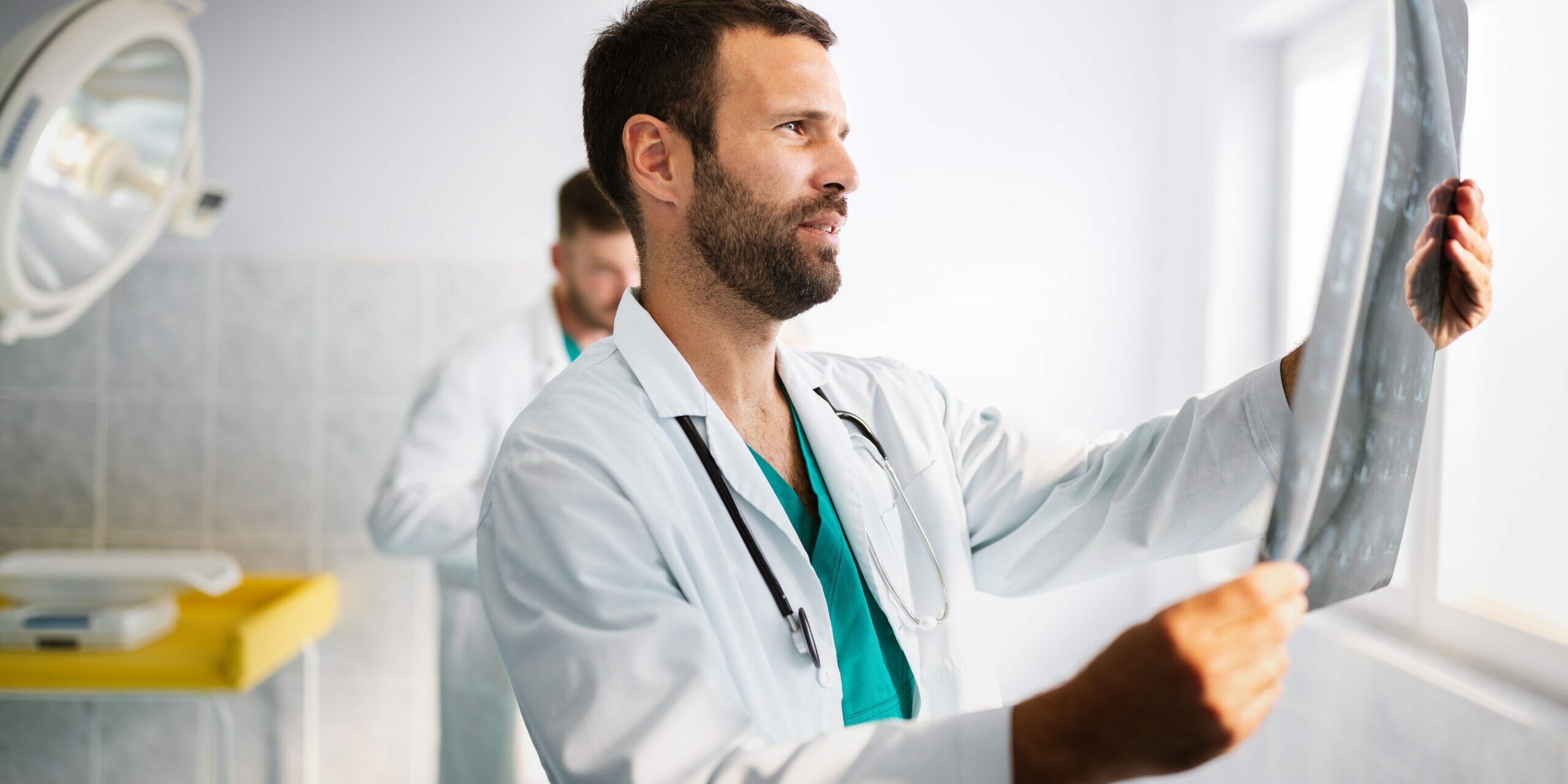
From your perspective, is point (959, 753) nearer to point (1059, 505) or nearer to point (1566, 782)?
point (1059, 505)

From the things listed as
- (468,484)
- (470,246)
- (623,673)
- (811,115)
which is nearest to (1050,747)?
(623,673)

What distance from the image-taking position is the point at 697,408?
0.96m

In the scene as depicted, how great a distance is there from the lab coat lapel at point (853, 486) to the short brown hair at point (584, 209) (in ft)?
2.58

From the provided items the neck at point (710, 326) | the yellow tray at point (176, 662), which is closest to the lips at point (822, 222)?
the neck at point (710, 326)

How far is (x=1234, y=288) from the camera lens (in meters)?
2.37

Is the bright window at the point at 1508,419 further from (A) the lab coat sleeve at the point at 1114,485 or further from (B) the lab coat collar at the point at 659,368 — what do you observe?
(B) the lab coat collar at the point at 659,368

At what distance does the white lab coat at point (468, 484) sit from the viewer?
1.94 m

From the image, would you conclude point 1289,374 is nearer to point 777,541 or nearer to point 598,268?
point 777,541

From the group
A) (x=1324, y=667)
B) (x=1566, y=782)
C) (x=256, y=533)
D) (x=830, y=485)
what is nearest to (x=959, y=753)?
(x=830, y=485)

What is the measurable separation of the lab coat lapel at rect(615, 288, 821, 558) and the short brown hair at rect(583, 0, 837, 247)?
0.56 feet

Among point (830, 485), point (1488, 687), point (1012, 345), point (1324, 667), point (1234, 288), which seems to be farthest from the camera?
point (1012, 345)

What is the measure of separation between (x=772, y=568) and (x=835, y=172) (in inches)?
15.3

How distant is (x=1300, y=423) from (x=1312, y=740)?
1689mm

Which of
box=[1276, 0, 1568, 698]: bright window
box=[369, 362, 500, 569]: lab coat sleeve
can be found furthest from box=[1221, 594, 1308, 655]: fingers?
box=[369, 362, 500, 569]: lab coat sleeve
